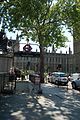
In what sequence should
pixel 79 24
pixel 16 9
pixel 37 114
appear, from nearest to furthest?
pixel 37 114 < pixel 16 9 < pixel 79 24

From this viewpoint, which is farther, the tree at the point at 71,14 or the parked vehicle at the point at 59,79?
the parked vehicle at the point at 59,79

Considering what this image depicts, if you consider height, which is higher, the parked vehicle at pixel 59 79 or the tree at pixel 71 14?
the tree at pixel 71 14

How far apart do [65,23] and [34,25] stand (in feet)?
13.6

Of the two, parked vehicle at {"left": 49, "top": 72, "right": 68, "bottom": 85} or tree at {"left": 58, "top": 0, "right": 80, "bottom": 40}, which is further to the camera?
parked vehicle at {"left": 49, "top": 72, "right": 68, "bottom": 85}

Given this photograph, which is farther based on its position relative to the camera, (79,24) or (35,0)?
(79,24)

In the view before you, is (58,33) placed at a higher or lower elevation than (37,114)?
higher

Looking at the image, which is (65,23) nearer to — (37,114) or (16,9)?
(16,9)

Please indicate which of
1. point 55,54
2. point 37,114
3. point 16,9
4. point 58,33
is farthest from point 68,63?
point 37,114

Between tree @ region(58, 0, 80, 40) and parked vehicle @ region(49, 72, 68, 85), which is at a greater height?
tree @ region(58, 0, 80, 40)

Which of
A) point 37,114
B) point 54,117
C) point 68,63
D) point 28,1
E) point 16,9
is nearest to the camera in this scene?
point 54,117

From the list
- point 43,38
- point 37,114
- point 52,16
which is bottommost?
point 37,114

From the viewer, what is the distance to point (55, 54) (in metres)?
143

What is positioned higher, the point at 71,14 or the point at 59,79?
the point at 71,14

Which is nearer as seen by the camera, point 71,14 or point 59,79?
point 71,14
